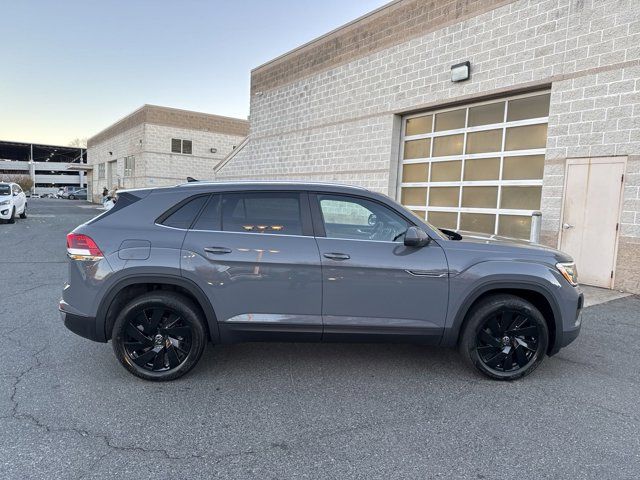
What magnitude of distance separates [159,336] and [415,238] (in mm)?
2312

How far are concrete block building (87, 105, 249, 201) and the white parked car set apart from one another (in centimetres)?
906

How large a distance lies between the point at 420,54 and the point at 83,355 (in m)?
9.91

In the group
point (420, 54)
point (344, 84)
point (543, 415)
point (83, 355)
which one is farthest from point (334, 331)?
point (344, 84)

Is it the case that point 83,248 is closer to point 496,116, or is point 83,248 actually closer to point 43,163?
point 496,116

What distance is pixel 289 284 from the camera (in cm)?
361

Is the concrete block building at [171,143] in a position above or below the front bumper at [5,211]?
above

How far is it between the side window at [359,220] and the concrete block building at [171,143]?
25402 mm

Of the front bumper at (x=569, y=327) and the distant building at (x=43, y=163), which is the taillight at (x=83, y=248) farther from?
the distant building at (x=43, y=163)

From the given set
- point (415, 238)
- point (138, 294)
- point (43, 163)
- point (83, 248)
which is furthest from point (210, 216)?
point (43, 163)

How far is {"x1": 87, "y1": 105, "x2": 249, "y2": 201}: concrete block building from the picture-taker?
28953 mm

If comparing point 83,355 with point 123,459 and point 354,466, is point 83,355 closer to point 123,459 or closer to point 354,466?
point 123,459

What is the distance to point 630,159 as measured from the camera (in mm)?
7211

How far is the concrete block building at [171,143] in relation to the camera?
29.0 m

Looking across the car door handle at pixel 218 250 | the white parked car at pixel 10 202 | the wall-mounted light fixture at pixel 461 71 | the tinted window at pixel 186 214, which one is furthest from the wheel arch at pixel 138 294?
the white parked car at pixel 10 202
